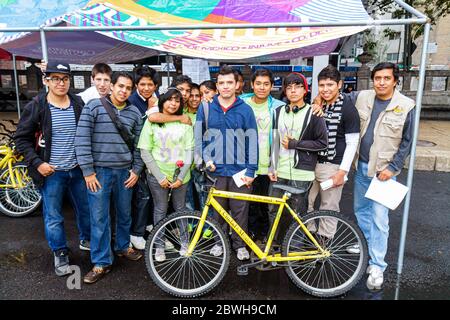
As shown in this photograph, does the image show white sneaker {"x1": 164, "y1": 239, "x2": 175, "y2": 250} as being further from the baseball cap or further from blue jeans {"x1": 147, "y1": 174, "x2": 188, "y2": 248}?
the baseball cap

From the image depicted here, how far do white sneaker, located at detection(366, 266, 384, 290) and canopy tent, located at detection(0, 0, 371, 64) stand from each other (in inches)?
86.3

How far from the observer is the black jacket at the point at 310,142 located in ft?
9.95

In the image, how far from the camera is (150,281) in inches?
124

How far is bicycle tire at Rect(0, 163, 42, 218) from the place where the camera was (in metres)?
4.58

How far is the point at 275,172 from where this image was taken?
10.7 ft

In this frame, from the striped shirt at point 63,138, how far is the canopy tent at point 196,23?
107 cm

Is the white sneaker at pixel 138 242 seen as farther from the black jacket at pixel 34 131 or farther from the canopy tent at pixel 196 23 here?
the canopy tent at pixel 196 23

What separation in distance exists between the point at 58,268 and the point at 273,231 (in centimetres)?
202

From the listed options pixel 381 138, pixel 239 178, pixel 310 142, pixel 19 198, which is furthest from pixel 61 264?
pixel 381 138

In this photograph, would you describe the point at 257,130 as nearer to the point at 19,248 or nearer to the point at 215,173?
the point at 215,173

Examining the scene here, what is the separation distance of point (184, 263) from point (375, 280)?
1.67 meters

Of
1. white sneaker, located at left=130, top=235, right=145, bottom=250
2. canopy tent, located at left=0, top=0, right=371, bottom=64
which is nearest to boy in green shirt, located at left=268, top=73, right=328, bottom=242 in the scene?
canopy tent, located at left=0, top=0, right=371, bottom=64

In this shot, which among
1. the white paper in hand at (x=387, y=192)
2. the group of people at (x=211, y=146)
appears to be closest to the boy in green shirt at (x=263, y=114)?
the group of people at (x=211, y=146)

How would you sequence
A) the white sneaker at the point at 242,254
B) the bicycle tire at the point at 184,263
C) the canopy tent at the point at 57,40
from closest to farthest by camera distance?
1. the bicycle tire at the point at 184,263
2. the white sneaker at the point at 242,254
3. the canopy tent at the point at 57,40
